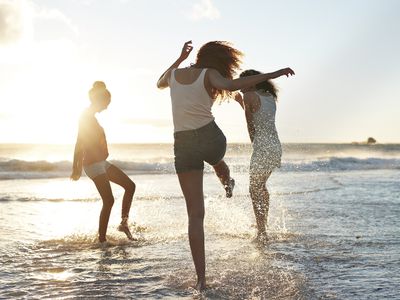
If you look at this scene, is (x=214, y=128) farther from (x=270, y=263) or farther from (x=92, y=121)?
(x=92, y=121)

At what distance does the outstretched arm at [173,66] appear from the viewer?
449 cm

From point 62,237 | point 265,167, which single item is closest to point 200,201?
point 265,167

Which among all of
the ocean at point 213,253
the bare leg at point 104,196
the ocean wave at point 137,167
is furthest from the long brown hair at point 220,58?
the ocean wave at point 137,167

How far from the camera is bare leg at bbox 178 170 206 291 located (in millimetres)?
4227

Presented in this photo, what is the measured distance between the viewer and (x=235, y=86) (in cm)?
392

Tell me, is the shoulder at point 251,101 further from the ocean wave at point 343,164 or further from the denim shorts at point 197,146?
the ocean wave at point 343,164

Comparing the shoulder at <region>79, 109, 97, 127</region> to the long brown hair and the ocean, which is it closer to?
the ocean

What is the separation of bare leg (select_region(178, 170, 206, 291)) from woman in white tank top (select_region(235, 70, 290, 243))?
2294 mm

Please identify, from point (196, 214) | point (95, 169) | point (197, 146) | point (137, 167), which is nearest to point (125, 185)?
point (95, 169)

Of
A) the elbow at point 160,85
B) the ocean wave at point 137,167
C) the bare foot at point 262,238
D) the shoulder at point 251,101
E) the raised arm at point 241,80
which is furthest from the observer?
the ocean wave at point 137,167

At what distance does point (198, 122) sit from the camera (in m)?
4.20

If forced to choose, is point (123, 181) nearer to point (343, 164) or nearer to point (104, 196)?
point (104, 196)

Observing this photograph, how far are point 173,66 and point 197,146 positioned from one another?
2.95ft

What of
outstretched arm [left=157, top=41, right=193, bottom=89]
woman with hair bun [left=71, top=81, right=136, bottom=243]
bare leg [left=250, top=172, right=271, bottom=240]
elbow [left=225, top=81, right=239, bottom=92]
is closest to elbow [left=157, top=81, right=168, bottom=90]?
outstretched arm [left=157, top=41, right=193, bottom=89]
